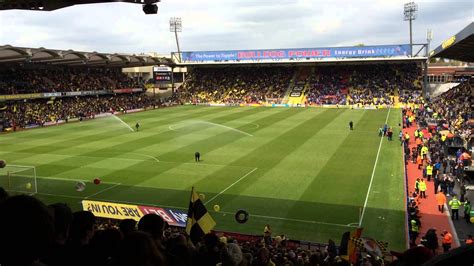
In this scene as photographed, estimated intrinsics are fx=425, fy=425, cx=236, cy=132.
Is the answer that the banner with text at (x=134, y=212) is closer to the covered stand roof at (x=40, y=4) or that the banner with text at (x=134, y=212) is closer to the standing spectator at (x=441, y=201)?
the covered stand roof at (x=40, y=4)

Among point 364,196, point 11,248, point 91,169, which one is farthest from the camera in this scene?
point 91,169

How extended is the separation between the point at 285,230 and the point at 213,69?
78002mm

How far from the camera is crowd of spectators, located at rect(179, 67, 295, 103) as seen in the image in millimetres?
81500

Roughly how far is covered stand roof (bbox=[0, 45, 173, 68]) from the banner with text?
34.7 m

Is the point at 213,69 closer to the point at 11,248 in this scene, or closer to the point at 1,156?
the point at 1,156

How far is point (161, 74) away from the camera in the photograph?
262ft

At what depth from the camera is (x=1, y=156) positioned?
110ft

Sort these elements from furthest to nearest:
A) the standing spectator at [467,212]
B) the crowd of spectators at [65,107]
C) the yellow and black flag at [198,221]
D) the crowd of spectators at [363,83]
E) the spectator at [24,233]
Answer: the crowd of spectators at [363,83] < the crowd of spectators at [65,107] < the standing spectator at [467,212] < the yellow and black flag at [198,221] < the spectator at [24,233]

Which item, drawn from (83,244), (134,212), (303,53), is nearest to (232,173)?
(134,212)

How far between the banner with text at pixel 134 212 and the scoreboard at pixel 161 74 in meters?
63.5

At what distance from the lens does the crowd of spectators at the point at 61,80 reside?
60.9 m

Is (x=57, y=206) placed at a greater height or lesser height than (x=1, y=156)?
greater

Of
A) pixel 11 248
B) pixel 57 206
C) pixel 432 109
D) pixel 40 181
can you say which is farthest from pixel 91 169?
pixel 432 109

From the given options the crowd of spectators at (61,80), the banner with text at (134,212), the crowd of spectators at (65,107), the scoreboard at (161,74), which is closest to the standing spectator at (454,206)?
the banner with text at (134,212)
